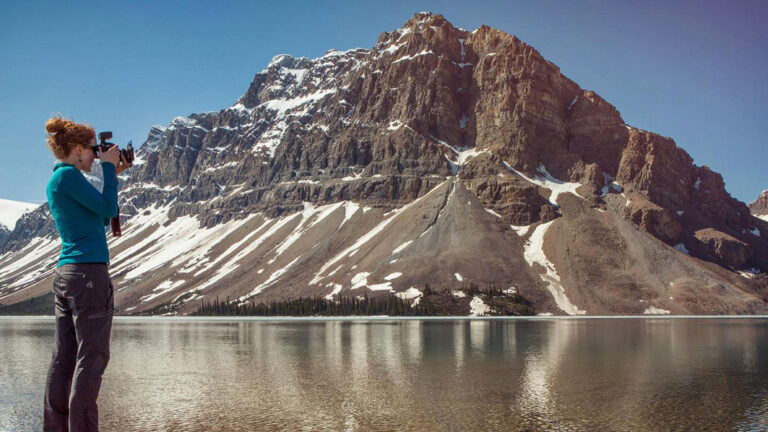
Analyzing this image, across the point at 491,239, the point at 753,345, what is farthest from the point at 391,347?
the point at 491,239

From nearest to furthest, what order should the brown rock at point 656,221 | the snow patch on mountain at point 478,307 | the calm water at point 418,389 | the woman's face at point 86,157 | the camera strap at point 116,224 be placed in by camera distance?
the camera strap at point 116,224 < the woman's face at point 86,157 < the calm water at point 418,389 < the snow patch on mountain at point 478,307 < the brown rock at point 656,221

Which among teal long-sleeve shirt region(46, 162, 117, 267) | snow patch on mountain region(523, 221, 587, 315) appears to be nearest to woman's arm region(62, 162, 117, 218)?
teal long-sleeve shirt region(46, 162, 117, 267)

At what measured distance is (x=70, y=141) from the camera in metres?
9.59

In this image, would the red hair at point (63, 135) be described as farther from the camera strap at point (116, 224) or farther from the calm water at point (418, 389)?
the calm water at point (418, 389)

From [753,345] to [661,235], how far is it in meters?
141

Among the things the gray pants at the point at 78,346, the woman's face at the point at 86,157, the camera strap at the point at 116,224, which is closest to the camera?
the gray pants at the point at 78,346

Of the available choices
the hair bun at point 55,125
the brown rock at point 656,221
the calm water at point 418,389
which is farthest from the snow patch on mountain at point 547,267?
the hair bun at point 55,125

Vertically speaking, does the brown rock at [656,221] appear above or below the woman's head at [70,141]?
above

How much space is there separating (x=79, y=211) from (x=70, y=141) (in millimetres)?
1250

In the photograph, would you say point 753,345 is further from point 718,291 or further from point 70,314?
point 718,291

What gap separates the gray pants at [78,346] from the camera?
29.2 feet

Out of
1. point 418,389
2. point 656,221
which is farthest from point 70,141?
point 656,221

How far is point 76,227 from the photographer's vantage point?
30.1ft

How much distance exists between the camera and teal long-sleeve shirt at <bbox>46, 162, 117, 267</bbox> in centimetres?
901
